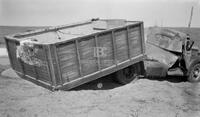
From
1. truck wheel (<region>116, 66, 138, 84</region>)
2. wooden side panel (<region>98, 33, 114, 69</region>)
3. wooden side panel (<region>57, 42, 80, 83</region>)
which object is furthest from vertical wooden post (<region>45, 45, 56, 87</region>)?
truck wheel (<region>116, 66, 138, 84</region>)

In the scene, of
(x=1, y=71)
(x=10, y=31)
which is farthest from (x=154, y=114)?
(x=10, y=31)

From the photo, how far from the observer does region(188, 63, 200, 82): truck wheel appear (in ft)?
30.2

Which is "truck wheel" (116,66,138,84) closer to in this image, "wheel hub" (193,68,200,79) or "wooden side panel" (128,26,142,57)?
"wooden side panel" (128,26,142,57)

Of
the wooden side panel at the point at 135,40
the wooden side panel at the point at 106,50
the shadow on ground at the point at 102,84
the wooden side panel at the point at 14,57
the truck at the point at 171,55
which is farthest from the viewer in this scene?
the truck at the point at 171,55

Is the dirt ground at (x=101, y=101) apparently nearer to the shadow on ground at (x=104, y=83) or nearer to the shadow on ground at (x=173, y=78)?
the shadow on ground at (x=104, y=83)

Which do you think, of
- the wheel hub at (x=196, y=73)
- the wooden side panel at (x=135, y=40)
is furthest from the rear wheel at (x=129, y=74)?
the wheel hub at (x=196, y=73)

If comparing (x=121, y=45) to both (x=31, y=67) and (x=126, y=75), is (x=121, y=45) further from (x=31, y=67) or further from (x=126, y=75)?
(x=31, y=67)

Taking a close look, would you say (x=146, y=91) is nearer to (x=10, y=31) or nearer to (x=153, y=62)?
(x=153, y=62)

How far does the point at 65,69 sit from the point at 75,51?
58cm

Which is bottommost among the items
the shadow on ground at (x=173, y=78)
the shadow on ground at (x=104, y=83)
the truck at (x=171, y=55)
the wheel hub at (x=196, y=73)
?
the shadow on ground at (x=173, y=78)

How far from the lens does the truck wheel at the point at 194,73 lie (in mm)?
9215

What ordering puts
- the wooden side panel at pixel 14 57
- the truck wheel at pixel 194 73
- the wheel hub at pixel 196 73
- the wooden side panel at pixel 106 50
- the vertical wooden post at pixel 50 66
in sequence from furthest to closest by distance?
→ the wheel hub at pixel 196 73 → the truck wheel at pixel 194 73 → the wooden side panel at pixel 14 57 → the wooden side panel at pixel 106 50 → the vertical wooden post at pixel 50 66

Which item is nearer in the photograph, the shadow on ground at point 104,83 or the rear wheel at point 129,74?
the shadow on ground at point 104,83

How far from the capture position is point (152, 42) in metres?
9.47
